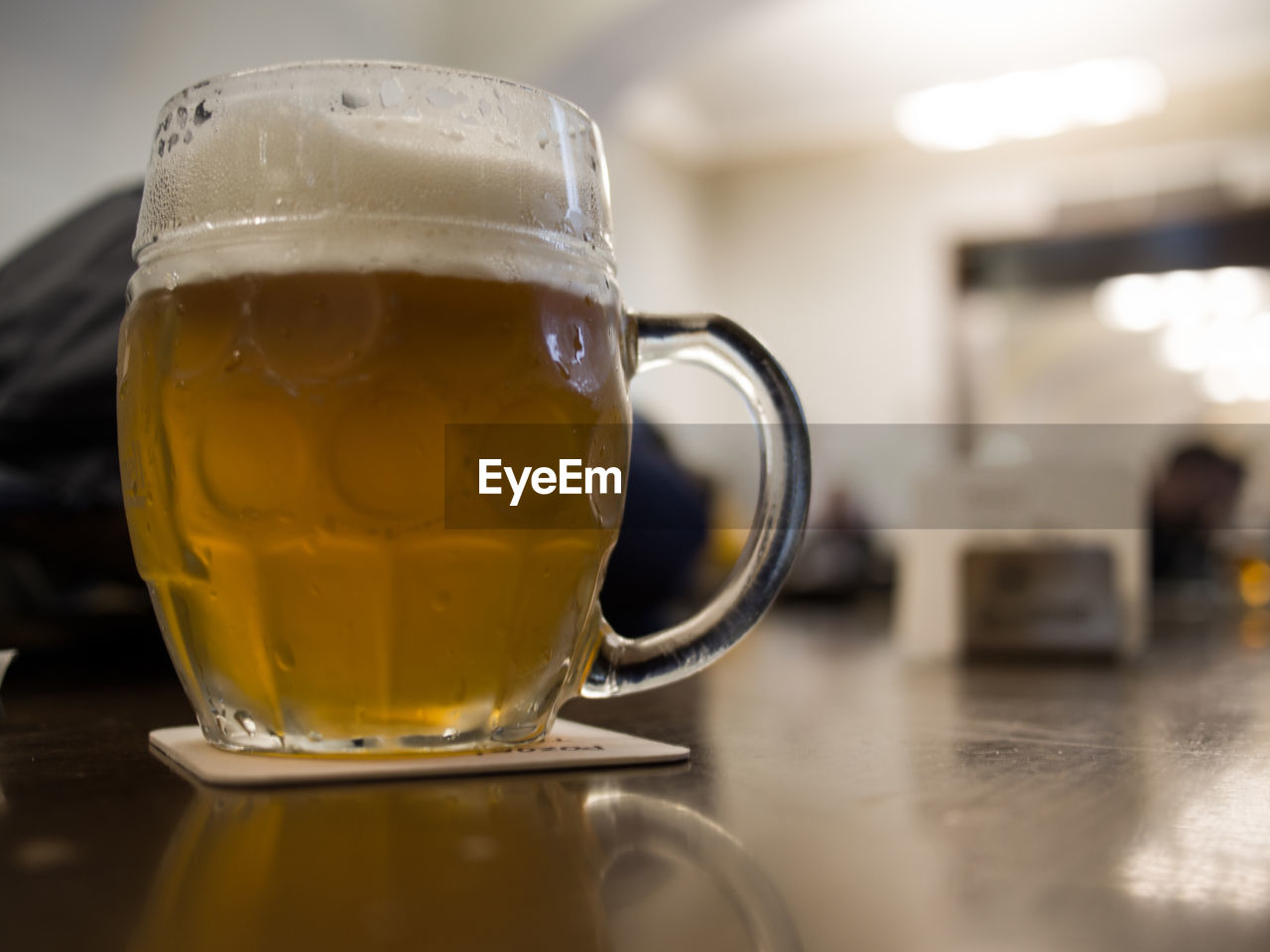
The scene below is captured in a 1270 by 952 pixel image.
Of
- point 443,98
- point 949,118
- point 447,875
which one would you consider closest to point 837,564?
point 443,98

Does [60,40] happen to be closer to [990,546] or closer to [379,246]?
[990,546]

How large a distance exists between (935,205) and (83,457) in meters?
5.37

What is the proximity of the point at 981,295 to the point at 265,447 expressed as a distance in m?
5.70

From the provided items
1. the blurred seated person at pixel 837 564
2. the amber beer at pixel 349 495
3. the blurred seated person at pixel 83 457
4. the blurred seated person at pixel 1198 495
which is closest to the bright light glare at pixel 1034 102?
the blurred seated person at pixel 1198 495

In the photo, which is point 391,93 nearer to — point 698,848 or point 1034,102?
point 698,848

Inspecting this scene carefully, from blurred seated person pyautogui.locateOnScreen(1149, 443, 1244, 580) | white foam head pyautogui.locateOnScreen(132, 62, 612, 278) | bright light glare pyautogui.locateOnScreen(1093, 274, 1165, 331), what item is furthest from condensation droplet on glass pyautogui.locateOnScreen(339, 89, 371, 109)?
bright light glare pyautogui.locateOnScreen(1093, 274, 1165, 331)

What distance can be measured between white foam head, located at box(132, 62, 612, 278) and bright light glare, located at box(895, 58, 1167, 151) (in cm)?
499

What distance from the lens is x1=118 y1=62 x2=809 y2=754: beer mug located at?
1.26ft

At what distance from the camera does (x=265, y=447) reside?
0.39 metres

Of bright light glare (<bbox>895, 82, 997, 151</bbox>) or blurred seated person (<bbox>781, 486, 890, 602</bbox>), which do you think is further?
bright light glare (<bbox>895, 82, 997, 151</bbox>)

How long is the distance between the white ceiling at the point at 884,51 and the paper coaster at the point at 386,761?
3809mm

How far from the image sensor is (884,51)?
473 centimetres

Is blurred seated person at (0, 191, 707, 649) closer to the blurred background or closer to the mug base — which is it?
the mug base

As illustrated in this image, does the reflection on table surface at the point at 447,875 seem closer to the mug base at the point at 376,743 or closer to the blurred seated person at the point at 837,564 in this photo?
the mug base at the point at 376,743
